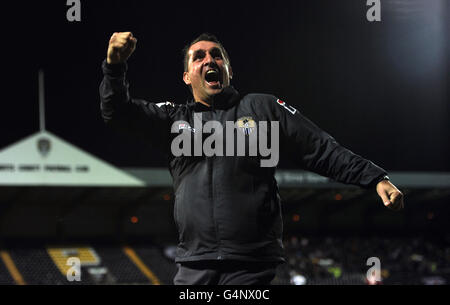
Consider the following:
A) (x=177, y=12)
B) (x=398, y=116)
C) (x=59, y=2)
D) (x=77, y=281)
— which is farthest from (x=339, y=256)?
(x=59, y=2)

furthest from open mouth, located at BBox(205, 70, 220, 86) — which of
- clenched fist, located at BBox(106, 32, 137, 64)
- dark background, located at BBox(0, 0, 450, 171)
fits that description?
dark background, located at BBox(0, 0, 450, 171)

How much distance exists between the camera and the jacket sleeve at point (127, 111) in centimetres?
260

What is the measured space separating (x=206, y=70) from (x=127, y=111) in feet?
1.72

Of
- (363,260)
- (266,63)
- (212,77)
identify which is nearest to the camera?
(212,77)

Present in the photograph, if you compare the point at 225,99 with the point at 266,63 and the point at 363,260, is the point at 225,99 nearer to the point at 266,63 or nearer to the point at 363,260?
the point at 266,63

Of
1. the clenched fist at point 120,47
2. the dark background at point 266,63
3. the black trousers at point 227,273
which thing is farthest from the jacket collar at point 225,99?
the dark background at point 266,63

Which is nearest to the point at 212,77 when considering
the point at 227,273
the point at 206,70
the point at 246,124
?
the point at 206,70

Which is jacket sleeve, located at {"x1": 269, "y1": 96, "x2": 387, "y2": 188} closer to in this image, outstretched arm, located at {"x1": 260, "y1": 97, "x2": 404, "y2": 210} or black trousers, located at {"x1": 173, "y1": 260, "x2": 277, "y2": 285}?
outstretched arm, located at {"x1": 260, "y1": 97, "x2": 404, "y2": 210}

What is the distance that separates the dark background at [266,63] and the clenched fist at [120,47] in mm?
12016

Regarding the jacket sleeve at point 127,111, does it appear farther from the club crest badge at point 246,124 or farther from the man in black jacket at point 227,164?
the club crest badge at point 246,124

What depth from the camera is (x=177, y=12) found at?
49.0 feet

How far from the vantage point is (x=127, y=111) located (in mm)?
2658

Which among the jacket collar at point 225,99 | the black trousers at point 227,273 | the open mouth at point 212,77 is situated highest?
the open mouth at point 212,77

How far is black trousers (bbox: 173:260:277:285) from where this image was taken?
251cm
